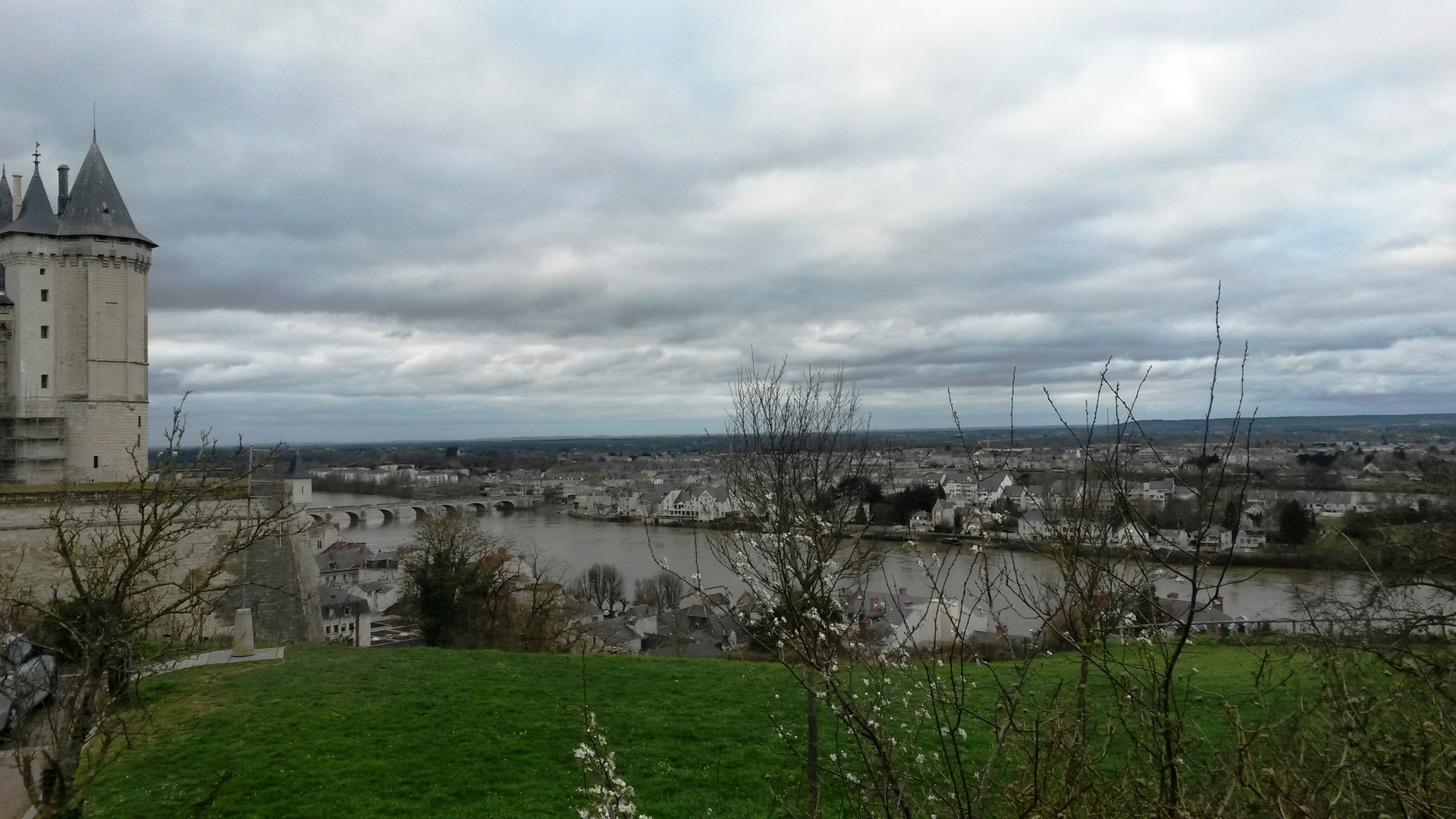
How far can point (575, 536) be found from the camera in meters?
41.7

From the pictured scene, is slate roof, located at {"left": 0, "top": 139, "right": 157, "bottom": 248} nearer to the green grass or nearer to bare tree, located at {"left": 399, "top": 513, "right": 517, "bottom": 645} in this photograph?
→ bare tree, located at {"left": 399, "top": 513, "right": 517, "bottom": 645}

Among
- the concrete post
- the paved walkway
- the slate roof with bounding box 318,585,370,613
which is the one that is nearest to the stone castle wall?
the concrete post

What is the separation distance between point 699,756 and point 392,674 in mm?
5039

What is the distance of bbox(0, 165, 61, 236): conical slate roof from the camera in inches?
768

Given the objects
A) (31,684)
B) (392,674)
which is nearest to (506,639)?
(392,674)

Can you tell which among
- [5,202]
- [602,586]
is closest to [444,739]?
[602,586]

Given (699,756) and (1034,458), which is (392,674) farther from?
(1034,458)

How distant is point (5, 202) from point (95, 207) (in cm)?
551

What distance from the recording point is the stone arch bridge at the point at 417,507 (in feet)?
161

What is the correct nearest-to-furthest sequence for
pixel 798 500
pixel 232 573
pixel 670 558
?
pixel 798 500 < pixel 232 573 < pixel 670 558

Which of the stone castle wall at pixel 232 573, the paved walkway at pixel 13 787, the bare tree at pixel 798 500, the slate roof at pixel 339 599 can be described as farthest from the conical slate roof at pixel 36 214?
the bare tree at pixel 798 500

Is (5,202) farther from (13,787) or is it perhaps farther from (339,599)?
(13,787)

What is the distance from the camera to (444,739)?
7.55 metres

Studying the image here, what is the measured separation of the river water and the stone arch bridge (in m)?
0.54
